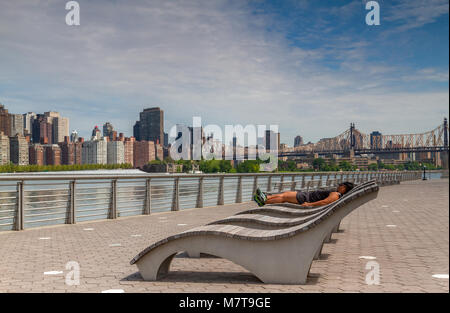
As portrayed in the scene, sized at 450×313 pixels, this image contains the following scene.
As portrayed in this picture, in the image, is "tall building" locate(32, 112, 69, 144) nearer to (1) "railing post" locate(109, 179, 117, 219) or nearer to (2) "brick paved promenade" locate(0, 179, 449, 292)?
(1) "railing post" locate(109, 179, 117, 219)

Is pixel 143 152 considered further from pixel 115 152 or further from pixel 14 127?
pixel 14 127

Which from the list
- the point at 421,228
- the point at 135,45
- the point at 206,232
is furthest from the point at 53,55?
the point at 421,228

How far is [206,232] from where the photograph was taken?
4.18 m

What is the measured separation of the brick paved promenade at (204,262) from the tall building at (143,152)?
147741 millimetres

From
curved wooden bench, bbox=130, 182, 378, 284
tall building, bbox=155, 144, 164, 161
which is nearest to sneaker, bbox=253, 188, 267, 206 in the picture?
curved wooden bench, bbox=130, 182, 378, 284

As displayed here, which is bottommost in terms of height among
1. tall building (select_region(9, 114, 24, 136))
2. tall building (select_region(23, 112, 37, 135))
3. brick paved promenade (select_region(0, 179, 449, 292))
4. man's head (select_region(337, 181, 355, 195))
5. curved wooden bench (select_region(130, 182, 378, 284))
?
brick paved promenade (select_region(0, 179, 449, 292))

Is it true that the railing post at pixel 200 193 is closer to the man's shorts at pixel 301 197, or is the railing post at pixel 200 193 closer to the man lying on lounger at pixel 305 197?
the man lying on lounger at pixel 305 197

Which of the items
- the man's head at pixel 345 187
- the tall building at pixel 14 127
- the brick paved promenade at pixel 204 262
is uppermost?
the tall building at pixel 14 127

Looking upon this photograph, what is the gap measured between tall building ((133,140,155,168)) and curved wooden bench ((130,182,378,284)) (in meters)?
152

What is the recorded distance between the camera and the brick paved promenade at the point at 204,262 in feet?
13.5

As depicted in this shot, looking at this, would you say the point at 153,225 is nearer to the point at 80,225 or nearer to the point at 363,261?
the point at 80,225

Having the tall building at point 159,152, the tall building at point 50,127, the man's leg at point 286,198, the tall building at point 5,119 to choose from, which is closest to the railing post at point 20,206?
the man's leg at point 286,198

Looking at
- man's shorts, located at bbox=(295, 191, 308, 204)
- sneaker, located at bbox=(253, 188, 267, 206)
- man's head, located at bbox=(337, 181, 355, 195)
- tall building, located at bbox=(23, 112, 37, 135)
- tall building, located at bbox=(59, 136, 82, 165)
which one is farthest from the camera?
tall building, located at bbox=(59, 136, 82, 165)

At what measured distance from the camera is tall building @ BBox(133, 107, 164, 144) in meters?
191
